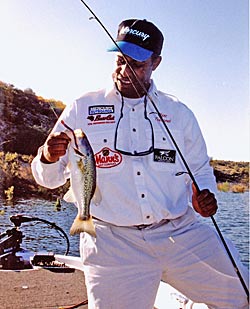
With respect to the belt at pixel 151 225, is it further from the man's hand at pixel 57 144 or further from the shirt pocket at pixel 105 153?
the man's hand at pixel 57 144

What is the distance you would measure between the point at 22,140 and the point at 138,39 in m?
0.57

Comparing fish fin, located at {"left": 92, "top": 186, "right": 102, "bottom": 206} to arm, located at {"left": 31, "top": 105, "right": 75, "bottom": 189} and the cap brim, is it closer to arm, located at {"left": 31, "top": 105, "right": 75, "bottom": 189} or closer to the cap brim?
arm, located at {"left": 31, "top": 105, "right": 75, "bottom": 189}

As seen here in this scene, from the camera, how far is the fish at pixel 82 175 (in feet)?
3.75

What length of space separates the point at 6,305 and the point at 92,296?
56 cm

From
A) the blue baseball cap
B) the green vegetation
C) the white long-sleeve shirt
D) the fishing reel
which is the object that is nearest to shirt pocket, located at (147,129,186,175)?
the white long-sleeve shirt

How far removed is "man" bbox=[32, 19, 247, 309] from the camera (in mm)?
1341

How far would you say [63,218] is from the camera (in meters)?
1.75

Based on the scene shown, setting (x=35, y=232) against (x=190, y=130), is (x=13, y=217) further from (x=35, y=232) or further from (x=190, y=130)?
(x=190, y=130)

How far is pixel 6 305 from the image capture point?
1768 millimetres

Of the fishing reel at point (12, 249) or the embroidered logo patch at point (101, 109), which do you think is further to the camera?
the fishing reel at point (12, 249)

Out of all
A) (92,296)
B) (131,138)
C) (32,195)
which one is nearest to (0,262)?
(32,195)

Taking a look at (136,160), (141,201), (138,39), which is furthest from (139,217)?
(138,39)

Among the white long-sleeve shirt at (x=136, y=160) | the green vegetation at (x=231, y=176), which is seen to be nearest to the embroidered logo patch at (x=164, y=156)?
the white long-sleeve shirt at (x=136, y=160)

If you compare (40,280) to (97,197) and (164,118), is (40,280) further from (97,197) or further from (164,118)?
(164,118)
